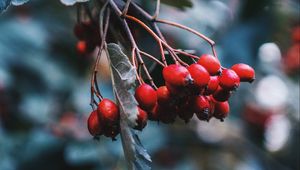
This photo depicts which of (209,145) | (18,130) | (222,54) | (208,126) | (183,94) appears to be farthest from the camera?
(208,126)

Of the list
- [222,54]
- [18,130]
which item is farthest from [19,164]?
[222,54]

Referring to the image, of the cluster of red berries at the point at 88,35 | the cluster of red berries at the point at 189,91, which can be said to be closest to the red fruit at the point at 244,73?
the cluster of red berries at the point at 189,91

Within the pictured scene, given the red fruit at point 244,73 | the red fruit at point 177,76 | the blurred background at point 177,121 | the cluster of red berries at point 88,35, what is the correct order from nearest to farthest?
1. the red fruit at point 177,76
2. the red fruit at point 244,73
3. the cluster of red berries at point 88,35
4. the blurred background at point 177,121

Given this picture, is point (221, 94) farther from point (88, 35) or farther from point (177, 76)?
point (88, 35)

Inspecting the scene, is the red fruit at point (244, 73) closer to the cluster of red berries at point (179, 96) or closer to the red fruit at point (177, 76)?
the cluster of red berries at point (179, 96)

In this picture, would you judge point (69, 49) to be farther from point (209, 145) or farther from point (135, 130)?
point (135, 130)

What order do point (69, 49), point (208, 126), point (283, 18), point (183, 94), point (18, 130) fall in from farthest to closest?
point (208, 126), point (69, 49), point (18, 130), point (283, 18), point (183, 94)

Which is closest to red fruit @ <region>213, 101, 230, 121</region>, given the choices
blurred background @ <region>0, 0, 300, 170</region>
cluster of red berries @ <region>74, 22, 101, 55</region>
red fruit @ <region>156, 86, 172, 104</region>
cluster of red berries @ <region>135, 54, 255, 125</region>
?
cluster of red berries @ <region>135, 54, 255, 125</region>
